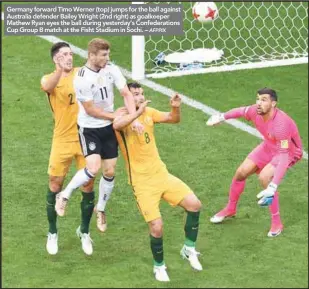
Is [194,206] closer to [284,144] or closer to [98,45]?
[284,144]

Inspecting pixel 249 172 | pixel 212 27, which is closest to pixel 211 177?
pixel 249 172

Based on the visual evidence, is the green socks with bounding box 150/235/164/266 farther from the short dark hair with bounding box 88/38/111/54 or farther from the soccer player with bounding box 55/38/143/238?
the short dark hair with bounding box 88/38/111/54

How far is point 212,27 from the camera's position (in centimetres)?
1725

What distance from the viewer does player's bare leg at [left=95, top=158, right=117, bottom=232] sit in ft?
30.2

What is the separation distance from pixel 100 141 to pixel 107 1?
9781 mm

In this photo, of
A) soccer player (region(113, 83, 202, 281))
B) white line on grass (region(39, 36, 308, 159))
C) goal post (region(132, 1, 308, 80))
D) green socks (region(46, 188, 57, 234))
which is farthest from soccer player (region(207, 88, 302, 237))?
goal post (region(132, 1, 308, 80))

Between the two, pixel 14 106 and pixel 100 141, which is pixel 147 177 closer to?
pixel 100 141

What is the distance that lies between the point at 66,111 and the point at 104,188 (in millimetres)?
889

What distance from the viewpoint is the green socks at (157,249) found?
851cm

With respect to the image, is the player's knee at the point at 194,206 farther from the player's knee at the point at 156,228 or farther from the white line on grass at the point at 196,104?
the white line on grass at the point at 196,104

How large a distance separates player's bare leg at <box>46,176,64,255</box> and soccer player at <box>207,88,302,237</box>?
1.66 metres

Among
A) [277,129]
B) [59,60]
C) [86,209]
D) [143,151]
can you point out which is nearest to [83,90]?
[59,60]

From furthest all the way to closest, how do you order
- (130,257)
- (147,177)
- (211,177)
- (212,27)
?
1. (212,27)
2. (211,177)
3. (130,257)
4. (147,177)

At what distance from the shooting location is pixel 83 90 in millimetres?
8672
